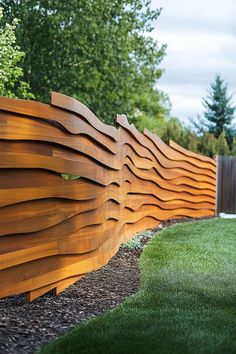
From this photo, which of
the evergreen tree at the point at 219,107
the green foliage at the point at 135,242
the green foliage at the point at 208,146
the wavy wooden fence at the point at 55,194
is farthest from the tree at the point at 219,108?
the wavy wooden fence at the point at 55,194

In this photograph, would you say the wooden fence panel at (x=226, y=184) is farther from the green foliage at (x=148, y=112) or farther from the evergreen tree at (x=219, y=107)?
the green foliage at (x=148, y=112)

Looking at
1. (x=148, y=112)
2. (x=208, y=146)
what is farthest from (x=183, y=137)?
(x=148, y=112)

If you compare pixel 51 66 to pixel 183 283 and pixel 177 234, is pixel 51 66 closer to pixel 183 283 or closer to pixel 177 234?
pixel 177 234

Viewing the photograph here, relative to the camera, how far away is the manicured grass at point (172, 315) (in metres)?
3.79

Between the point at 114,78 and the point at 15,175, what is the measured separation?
1987 centimetres

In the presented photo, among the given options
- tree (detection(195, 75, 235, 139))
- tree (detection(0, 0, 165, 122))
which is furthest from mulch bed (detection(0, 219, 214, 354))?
tree (detection(195, 75, 235, 139))

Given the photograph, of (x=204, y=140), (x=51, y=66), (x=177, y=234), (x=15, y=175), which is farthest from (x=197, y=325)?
(x=51, y=66)

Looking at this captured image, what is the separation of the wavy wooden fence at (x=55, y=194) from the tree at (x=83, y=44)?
1458cm

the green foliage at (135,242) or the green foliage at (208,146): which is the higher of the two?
the green foliage at (208,146)

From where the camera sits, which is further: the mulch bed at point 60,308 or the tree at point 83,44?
the tree at point 83,44

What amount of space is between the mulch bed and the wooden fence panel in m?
9.54

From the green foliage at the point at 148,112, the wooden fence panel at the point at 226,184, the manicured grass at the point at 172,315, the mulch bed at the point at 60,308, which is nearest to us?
the manicured grass at the point at 172,315

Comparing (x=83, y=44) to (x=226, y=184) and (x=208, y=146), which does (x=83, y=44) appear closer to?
(x=208, y=146)

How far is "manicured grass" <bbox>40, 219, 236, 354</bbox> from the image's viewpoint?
3.79 meters
